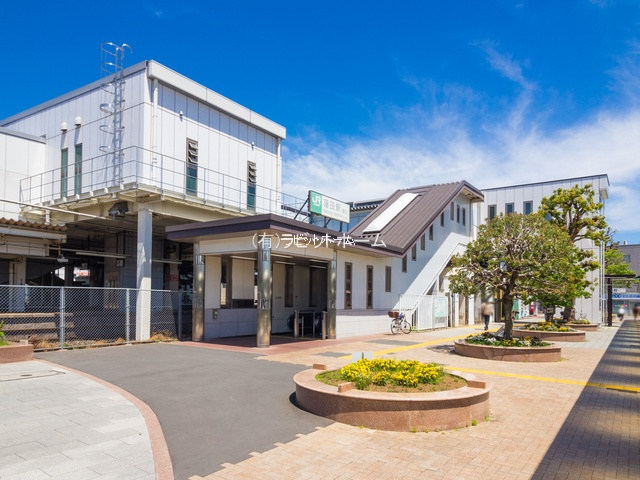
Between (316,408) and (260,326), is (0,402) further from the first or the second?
(260,326)

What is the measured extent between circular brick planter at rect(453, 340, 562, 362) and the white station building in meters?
6.61

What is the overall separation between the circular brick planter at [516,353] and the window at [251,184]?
45.0 feet

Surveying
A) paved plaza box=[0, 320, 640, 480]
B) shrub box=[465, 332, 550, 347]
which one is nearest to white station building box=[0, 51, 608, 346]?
shrub box=[465, 332, 550, 347]

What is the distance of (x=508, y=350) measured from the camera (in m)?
13.7

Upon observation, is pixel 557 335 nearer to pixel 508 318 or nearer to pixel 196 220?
pixel 508 318

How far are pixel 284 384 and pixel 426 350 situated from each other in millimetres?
7582

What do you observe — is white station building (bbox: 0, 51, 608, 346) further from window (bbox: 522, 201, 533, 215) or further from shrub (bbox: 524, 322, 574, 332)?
window (bbox: 522, 201, 533, 215)

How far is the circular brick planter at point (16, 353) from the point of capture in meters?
12.2

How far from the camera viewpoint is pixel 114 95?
1970cm

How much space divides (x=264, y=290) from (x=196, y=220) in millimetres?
6416

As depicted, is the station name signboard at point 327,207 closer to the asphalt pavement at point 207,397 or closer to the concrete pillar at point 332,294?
the concrete pillar at point 332,294

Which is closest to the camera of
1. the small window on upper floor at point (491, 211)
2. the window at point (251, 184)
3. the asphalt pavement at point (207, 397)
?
the asphalt pavement at point (207, 397)

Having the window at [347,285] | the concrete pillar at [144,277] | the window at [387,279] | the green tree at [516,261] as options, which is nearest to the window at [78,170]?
the concrete pillar at [144,277]

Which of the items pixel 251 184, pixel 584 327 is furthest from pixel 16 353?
pixel 584 327
